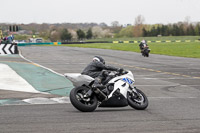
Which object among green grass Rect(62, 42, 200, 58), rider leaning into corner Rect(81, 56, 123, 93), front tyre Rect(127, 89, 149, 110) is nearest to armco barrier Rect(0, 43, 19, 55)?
green grass Rect(62, 42, 200, 58)

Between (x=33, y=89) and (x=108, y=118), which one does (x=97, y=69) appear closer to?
(x=108, y=118)

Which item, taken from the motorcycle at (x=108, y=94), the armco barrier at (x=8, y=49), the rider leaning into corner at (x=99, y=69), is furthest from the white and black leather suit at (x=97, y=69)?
the armco barrier at (x=8, y=49)

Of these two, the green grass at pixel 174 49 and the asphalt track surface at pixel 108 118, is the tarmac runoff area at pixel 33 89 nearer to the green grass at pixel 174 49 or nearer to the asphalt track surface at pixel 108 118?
the asphalt track surface at pixel 108 118

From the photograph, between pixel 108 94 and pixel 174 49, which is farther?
pixel 174 49

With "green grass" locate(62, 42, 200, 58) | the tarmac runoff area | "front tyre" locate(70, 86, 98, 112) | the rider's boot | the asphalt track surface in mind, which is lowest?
"green grass" locate(62, 42, 200, 58)

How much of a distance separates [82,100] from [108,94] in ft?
2.41

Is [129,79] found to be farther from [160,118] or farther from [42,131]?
[42,131]

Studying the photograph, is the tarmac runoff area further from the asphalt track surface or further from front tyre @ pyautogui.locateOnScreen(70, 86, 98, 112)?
front tyre @ pyautogui.locateOnScreen(70, 86, 98, 112)

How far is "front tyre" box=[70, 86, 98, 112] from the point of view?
9.73 m

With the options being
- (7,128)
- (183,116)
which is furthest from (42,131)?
(183,116)

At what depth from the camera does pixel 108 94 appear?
10344 mm

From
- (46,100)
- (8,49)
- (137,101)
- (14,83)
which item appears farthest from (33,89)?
(8,49)

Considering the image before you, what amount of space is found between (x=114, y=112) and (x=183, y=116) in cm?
163

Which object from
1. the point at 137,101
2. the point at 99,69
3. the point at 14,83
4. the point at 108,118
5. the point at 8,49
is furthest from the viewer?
the point at 8,49
